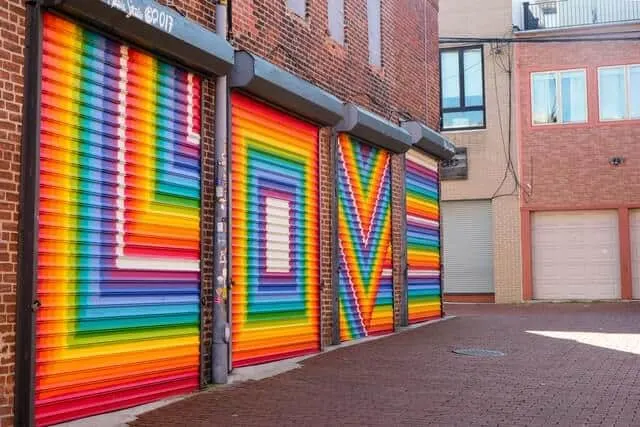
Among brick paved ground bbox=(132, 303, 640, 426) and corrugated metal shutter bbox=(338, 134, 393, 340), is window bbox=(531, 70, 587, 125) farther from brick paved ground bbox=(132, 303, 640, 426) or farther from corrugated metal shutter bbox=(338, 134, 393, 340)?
brick paved ground bbox=(132, 303, 640, 426)

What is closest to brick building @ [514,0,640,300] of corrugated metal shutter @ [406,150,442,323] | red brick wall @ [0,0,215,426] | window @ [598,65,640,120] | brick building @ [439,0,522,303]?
window @ [598,65,640,120]

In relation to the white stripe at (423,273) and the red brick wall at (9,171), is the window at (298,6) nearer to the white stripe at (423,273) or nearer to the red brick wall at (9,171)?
the red brick wall at (9,171)

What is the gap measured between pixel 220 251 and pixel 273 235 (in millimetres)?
1667

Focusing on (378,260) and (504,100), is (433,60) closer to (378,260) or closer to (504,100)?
(378,260)

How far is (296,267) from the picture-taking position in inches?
428

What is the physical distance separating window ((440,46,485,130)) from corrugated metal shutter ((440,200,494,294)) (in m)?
2.66

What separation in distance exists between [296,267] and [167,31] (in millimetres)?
4205

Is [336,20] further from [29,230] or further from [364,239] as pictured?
[29,230]

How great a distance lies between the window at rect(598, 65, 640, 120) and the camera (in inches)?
966

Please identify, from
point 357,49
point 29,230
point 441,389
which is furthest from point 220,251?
point 357,49

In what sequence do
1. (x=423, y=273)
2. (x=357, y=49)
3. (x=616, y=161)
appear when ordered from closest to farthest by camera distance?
(x=357, y=49)
(x=423, y=273)
(x=616, y=161)

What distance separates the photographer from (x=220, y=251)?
28.5ft

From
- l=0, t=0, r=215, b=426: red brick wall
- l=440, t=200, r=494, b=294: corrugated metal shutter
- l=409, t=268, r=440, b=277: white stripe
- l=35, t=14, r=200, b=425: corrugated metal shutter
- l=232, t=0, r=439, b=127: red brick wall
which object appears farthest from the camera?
l=440, t=200, r=494, b=294: corrugated metal shutter

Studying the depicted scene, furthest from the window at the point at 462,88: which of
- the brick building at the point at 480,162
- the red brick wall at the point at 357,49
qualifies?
the red brick wall at the point at 357,49
